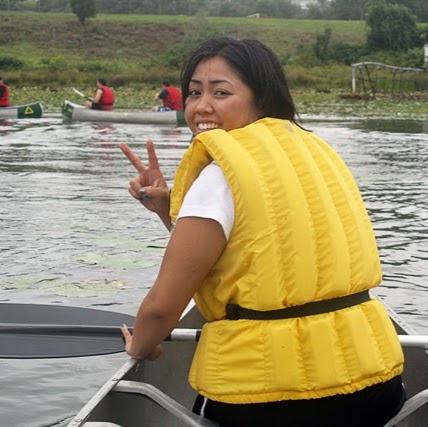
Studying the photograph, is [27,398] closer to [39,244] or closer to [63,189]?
[39,244]

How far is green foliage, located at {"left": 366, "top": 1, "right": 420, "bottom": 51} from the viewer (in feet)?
205

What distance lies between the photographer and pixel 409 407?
110 inches

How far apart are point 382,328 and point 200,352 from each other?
499 millimetres

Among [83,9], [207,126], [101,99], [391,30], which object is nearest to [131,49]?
[83,9]

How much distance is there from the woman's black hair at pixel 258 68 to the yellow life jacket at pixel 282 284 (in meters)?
0.18

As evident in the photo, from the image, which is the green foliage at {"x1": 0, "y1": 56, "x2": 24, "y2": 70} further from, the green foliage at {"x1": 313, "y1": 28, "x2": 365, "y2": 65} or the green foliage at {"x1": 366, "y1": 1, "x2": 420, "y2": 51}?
the green foliage at {"x1": 366, "y1": 1, "x2": 420, "y2": 51}

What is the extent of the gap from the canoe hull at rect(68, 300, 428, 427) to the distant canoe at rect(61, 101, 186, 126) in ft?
63.0

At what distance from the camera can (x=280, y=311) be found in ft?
8.46

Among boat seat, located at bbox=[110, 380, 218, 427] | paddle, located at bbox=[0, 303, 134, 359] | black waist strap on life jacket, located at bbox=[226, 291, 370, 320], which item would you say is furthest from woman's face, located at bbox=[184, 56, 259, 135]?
paddle, located at bbox=[0, 303, 134, 359]

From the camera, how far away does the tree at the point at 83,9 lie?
226 feet

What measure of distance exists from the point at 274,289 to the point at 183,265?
238 mm

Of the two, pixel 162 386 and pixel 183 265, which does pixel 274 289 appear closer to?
pixel 183 265

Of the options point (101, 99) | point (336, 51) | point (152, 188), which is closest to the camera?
point (152, 188)

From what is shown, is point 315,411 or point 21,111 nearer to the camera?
point 315,411
